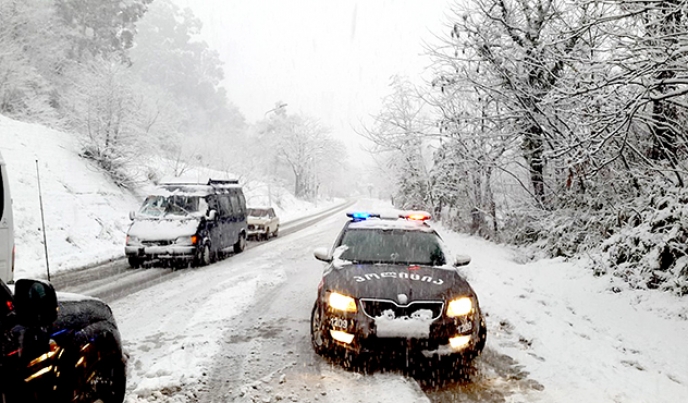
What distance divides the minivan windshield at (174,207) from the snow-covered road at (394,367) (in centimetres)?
292

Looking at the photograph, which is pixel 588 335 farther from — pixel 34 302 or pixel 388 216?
pixel 34 302

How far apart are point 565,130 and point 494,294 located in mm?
5624

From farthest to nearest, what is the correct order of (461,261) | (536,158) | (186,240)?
1. (536,158)
2. (186,240)
3. (461,261)

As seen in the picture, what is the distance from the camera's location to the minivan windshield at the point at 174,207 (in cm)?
1309

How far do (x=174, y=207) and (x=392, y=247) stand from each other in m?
8.53

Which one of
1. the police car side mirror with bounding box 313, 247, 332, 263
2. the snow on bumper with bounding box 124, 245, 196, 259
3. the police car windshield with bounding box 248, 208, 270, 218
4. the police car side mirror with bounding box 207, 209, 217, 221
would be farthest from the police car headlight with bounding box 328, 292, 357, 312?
the police car windshield with bounding box 248, 208, 270, 218

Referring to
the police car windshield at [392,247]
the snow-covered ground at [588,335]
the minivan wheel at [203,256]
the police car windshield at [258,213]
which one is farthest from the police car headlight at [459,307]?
the police car windshield at [258,213]

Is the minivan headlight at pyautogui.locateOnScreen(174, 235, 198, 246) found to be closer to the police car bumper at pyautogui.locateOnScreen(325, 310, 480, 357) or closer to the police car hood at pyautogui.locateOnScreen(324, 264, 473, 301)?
the police car hood at pyautogui.locateOnScreen(324, 264, 473, 301)

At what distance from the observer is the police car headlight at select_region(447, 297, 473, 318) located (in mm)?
4996

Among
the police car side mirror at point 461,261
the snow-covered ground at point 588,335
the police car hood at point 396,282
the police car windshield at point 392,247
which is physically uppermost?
the police car windshield at point 392,247

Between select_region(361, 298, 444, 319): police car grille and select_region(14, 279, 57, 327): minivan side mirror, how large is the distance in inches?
125

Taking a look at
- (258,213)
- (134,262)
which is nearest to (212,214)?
(134,262)

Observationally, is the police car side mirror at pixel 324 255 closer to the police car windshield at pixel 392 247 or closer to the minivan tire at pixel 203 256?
the police car windshield at pixel 392 247

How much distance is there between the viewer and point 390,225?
6.98 meters
